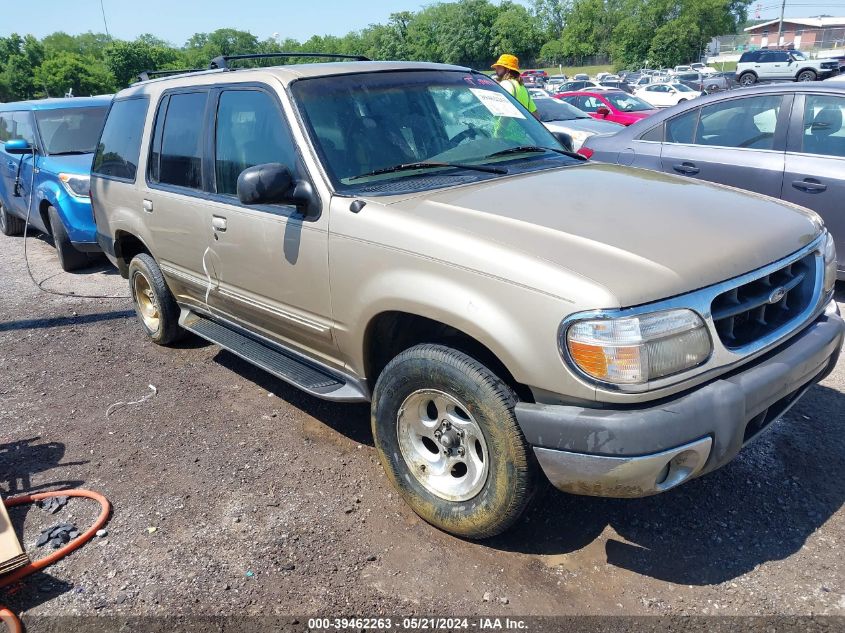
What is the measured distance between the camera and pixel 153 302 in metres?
5.17

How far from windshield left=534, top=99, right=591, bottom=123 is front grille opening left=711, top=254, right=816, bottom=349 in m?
9.11

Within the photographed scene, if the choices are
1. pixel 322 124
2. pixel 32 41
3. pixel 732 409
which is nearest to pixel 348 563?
pixel 732 409

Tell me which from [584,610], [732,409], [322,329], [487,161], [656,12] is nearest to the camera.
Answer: [732,409]

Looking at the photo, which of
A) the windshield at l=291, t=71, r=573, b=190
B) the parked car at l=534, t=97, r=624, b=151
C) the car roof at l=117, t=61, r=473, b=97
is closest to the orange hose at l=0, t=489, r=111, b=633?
the windshield at l=291, t=71, r=573, b=190

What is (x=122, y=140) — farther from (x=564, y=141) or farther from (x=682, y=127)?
(x=682, y=127)

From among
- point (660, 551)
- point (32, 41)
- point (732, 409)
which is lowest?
point (660, 551)

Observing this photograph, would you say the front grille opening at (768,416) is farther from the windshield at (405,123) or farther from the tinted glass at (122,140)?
the tinted glass at (122,140)

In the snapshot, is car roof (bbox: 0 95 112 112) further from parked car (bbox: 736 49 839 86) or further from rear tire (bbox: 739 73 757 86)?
rear tire (bbox: 739 73 757 86)

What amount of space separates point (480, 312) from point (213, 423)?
2.30 meters

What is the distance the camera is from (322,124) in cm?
334

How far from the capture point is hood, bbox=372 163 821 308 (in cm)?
235

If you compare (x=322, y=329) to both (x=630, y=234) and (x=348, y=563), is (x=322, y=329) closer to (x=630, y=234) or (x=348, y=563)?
(x=348, y=563)

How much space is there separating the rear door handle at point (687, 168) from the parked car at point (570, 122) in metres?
4.17

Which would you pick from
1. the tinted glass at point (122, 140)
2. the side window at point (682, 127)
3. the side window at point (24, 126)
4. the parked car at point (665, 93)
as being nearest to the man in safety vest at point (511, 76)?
the side window at point (682, 127)
